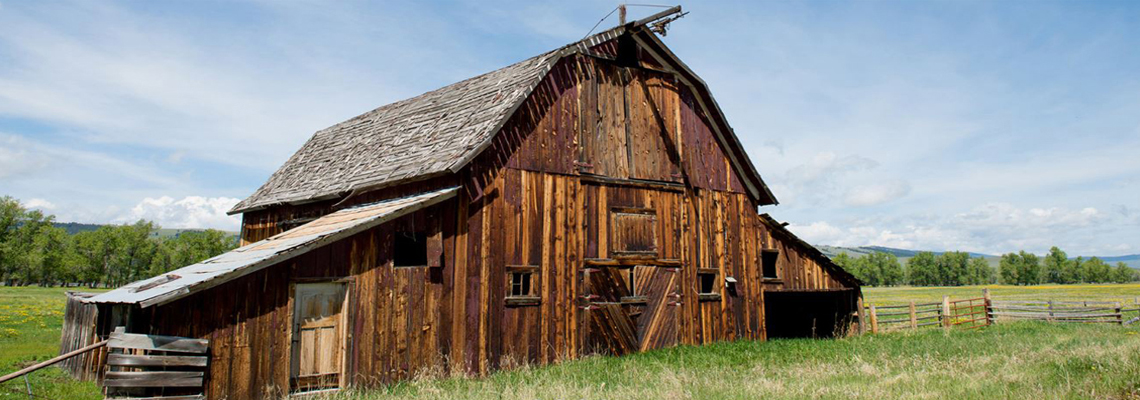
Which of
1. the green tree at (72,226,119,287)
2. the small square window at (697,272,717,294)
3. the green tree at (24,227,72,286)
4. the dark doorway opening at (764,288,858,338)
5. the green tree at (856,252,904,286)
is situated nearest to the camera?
the small square window at (697,272,717,294)

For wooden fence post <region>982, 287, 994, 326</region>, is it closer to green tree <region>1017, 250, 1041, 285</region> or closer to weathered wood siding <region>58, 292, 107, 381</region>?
weathered wood siding <region>58, 292, 107, 381</region>

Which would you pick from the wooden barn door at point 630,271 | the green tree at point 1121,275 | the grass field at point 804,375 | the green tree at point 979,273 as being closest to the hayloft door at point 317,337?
the grass field at point 804,375

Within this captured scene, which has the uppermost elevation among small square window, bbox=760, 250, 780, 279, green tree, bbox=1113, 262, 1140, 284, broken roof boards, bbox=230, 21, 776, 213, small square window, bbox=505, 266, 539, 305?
broken roof boards, bbox=230, 21, 776, 213

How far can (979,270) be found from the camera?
14088 centimetres

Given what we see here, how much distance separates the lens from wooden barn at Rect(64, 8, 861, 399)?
420 inches

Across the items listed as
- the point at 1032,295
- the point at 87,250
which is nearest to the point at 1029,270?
the point at 1032,295

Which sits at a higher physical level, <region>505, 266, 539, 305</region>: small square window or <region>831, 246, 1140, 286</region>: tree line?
<region>831, 246, 1140, 286</region>: tree line

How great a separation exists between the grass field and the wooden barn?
880mm

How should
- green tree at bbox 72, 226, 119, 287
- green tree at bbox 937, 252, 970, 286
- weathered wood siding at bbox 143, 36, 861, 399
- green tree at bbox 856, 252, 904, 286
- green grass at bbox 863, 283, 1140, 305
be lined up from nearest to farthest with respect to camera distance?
1. weathered wood siding at bbox 143, 36, 861, 399
2. green grass at bbox 863, 283, 1140, 305
3. green tree at bbox 72, 226, 119, 287
4. green tree at bbox 937, 252, 970, 286
5. green tree at bbox 856, 252, 904, 286

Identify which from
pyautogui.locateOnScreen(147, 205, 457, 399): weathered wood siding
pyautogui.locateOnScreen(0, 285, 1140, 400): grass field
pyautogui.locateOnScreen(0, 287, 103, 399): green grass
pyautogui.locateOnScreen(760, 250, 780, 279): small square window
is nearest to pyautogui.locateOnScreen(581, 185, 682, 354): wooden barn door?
pyautogui.locateOnScreen(0, 285, 1140, 400): grass field

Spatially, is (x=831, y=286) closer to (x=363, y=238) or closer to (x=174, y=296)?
(x=363, y=238)

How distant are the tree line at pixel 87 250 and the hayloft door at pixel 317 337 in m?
71.2

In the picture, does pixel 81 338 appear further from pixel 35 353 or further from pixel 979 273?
pixel 979 273

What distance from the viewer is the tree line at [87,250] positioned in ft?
231
